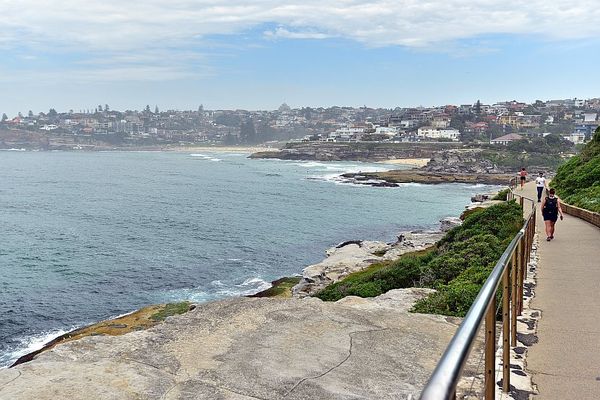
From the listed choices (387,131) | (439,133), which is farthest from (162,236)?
(387,131)

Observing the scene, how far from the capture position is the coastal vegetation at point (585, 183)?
67.6ft

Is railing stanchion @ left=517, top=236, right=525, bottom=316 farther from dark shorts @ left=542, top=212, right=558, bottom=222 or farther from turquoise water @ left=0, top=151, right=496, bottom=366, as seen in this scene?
turquoise water @ left=0, top=151, right=496, bottom=366

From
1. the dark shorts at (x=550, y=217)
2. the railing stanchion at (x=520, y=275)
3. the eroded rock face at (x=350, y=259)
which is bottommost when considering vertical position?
the eroded rock face at (x=350, y=259)

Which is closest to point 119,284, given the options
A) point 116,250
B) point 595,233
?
point 116,250

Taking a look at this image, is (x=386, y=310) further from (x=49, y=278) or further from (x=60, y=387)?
(x=49, y=278)

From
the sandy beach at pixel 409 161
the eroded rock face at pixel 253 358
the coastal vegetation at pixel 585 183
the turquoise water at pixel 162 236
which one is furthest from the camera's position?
the sandy beach at pixel 409 161

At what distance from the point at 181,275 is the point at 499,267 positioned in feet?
87.4

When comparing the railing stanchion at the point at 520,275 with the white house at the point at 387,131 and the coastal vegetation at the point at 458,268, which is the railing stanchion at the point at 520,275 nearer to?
the coastal vegetation at the point at 458,268

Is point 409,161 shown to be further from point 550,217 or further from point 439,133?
point 550,217

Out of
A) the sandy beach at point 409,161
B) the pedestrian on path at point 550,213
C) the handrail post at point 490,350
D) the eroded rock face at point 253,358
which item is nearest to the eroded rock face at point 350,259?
the pedestrian on path at point 550,213

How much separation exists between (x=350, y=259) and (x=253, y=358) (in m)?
20.3

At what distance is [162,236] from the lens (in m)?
39.2

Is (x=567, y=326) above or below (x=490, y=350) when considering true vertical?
below

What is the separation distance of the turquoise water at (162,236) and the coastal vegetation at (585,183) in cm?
1300
